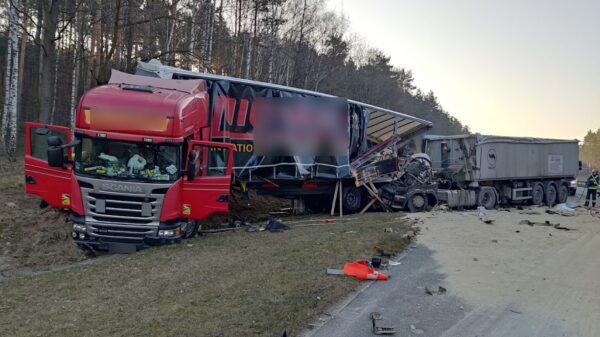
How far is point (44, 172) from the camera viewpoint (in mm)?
8625

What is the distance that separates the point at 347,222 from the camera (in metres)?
12.0

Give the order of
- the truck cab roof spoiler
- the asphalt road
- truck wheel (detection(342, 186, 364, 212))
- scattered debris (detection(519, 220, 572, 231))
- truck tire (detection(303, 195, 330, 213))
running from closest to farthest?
the asphalt road
scattered debris (detection(519, 220, 572, 231))
the truck cab roof spoiler
truck wheel (detection(342, 186, 364, 212))
truck tire (detection(303, 195, 330, 213))

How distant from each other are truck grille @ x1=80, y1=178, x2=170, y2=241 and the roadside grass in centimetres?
46

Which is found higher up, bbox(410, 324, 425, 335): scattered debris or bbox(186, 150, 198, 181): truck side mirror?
bbox(186, 150, 198, 181): truck side mirror

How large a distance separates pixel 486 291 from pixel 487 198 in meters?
13.1

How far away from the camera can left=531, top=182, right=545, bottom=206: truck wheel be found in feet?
66.6

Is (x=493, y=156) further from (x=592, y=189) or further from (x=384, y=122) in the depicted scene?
(x=592, y=189)

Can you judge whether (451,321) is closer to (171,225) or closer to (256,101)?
(171,225)

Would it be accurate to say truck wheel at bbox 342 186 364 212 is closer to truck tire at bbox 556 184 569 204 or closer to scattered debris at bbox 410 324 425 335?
scattered debris at bbox 410 324 425 335

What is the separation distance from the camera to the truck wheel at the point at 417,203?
15.3 metres

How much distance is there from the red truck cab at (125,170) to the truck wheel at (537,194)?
16.7 metres

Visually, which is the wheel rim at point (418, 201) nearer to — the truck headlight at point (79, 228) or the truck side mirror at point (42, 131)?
the truck headlight at point (79, 228)

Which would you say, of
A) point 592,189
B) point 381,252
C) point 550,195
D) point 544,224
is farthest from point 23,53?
point 592,189

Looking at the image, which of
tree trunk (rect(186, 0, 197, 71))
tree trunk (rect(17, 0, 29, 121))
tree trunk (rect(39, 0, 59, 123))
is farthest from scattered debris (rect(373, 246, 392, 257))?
tree trunk (rect(17, 0, 29, 121))
